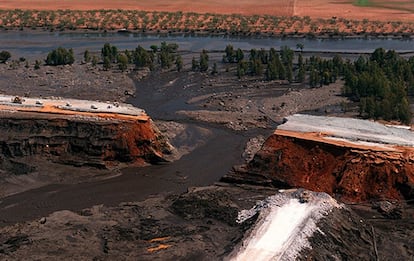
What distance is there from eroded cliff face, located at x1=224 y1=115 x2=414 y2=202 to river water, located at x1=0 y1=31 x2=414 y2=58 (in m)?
27.5

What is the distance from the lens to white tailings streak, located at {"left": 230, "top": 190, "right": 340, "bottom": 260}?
1459cm

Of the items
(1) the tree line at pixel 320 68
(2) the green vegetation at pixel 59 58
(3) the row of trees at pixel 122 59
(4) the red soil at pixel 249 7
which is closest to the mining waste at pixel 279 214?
(1) the tree line at pixel 320 68

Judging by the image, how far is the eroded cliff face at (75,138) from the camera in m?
24.0

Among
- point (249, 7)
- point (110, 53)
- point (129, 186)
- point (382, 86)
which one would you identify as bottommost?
point (129, 186)

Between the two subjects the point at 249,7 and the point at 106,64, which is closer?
the point at 106,64

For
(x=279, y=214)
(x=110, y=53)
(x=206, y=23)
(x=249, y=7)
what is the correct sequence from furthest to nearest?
1. (x=249, y=7)
2. (x=206, y=23)
3. (x=110, y=53)
4. (x=279, y=214)

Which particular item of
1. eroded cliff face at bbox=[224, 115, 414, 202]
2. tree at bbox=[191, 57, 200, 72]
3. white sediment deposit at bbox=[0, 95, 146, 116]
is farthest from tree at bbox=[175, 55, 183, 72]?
eroded cliff face at bbox=[224, 115, 414, 202]

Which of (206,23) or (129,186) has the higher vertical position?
(206,23)

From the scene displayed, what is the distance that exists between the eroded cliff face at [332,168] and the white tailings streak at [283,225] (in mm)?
3641

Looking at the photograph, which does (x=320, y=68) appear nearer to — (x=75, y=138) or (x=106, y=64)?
→ (x=106, y=64)

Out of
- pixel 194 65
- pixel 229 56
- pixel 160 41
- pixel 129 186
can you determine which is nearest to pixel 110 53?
pixel 194 65

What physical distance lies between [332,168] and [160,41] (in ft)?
109

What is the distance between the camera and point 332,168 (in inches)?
853

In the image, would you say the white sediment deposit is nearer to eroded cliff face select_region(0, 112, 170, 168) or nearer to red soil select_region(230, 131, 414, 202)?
eroded cliff face select_region(0, 112, 170, 168)
